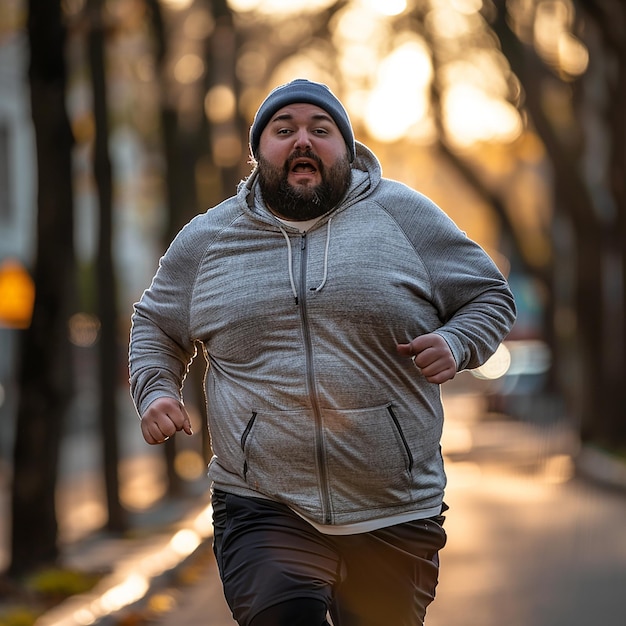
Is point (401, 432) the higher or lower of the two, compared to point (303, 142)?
lower

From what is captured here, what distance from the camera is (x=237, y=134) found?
25.8 meters

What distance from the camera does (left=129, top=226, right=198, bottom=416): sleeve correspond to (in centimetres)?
495

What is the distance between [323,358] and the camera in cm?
464

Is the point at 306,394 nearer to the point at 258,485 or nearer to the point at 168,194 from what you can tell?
the point at 258,485

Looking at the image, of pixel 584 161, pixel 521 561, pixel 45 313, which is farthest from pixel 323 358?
pixel 584 161

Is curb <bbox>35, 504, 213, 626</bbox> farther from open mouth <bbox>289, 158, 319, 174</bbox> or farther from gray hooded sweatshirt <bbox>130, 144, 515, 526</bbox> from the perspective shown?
open mouth <bbox>289, 158, 319, 174</bbox>

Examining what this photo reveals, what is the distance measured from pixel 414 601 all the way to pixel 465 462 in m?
20.4

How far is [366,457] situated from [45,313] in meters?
6.61

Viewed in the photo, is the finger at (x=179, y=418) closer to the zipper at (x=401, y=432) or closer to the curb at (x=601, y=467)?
the zipper at (x=401, y=432)

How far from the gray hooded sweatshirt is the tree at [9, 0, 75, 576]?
239 inches

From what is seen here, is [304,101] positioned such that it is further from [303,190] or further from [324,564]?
[324,564]

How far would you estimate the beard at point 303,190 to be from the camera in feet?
15.7

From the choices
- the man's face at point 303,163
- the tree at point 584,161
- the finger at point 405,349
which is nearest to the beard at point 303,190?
the man's face at point 303,163

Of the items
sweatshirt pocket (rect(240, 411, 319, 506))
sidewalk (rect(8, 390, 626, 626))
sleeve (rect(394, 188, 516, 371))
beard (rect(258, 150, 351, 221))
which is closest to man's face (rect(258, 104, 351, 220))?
beard (rect(258, 150, 351, 221))
